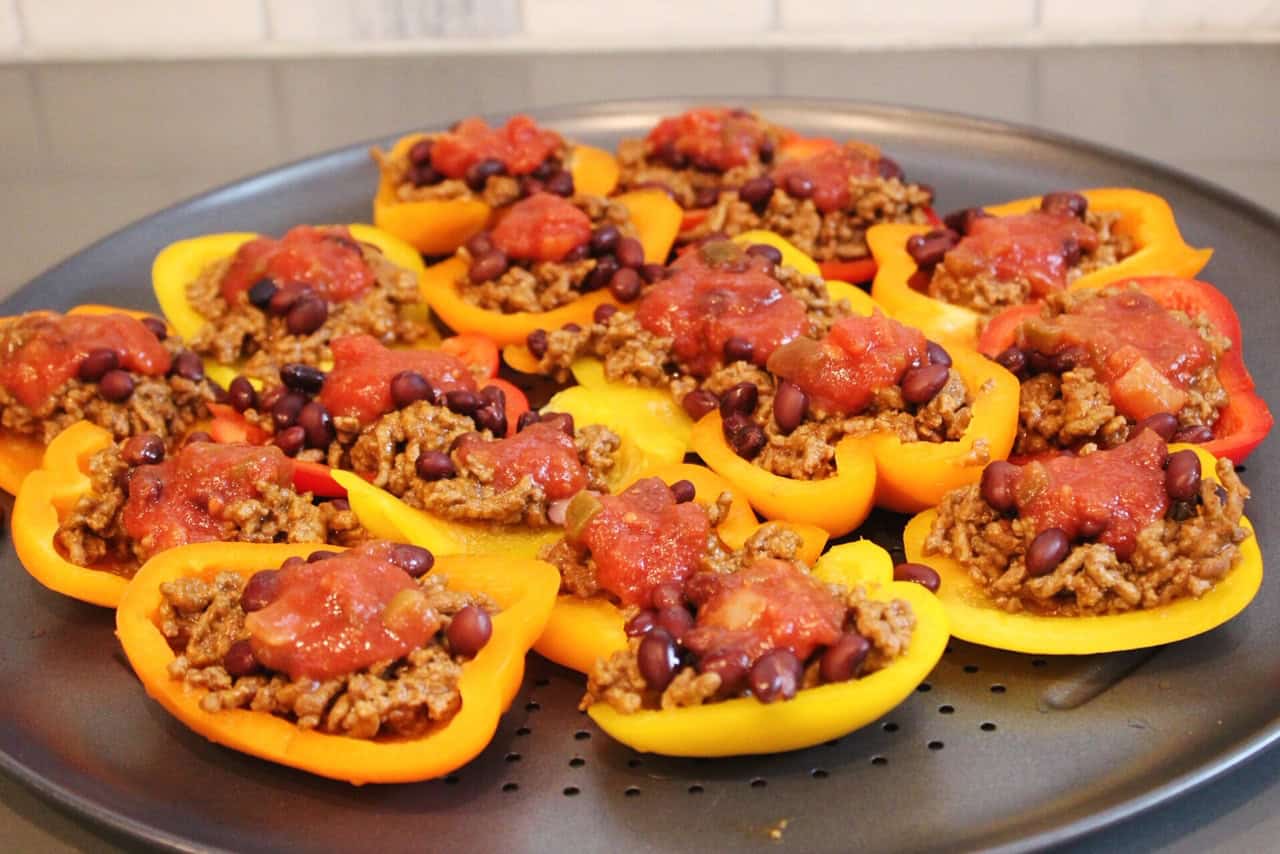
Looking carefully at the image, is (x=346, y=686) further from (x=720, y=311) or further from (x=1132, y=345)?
(x=1132, y=345)

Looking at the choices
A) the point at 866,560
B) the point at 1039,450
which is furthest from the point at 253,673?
the point at 1039,450

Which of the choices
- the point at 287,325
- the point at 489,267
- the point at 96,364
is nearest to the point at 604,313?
the point at 489,267

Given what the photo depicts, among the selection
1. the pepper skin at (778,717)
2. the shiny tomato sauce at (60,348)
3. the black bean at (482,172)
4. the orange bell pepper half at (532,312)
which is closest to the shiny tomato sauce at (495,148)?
the black bean at (482,172)

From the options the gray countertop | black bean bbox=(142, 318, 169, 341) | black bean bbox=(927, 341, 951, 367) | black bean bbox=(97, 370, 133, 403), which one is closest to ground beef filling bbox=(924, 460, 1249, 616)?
black bean bbox=(927, 341, 951, 367)

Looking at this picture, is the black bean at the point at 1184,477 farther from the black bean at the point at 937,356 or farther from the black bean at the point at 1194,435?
the black bean at the point at 937,356

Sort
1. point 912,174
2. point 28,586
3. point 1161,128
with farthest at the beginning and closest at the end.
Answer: point 1161,128 → point 912,174 → point 28,586

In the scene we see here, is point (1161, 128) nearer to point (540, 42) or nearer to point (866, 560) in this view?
point (540, 42)

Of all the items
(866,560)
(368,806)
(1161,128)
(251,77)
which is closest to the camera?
(368,806)
